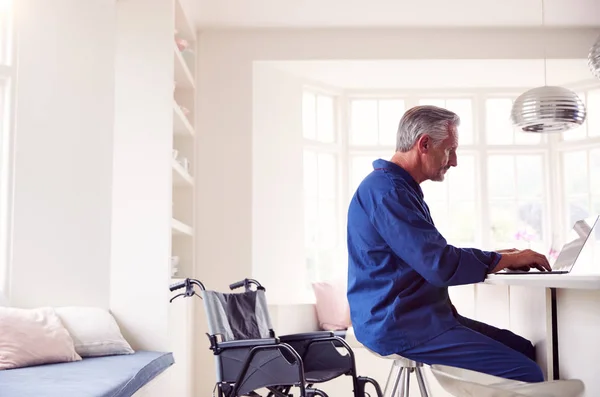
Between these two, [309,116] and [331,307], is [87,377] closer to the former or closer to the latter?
[331,307]

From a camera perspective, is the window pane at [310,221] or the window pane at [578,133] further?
the window pane at [578,133]

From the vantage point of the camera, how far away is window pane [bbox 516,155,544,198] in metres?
7.00

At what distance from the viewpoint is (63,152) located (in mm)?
4738

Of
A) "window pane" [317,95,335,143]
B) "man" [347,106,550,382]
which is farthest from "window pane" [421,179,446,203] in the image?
"man" [347,106,550,382]

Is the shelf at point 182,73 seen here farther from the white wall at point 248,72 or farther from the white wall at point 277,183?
the white wall at point 277,183

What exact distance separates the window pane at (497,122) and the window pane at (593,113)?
0.67 metres

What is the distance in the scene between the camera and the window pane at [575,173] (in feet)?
22.2

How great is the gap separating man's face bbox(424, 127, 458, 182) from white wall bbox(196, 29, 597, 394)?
333 cm

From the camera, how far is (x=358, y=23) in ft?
20.0

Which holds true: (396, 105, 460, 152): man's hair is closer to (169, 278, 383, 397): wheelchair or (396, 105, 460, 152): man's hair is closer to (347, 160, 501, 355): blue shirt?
(347, 160, 501, 355): blue shirt

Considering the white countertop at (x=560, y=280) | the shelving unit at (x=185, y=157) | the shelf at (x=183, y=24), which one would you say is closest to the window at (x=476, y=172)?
the shelving unit at (x=185, y=157)

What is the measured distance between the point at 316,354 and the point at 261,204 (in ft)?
7.17

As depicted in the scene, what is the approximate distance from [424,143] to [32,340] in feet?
7.50

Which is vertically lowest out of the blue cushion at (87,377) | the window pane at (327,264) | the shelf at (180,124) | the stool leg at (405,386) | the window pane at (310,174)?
the blue cushion at (87,377)
